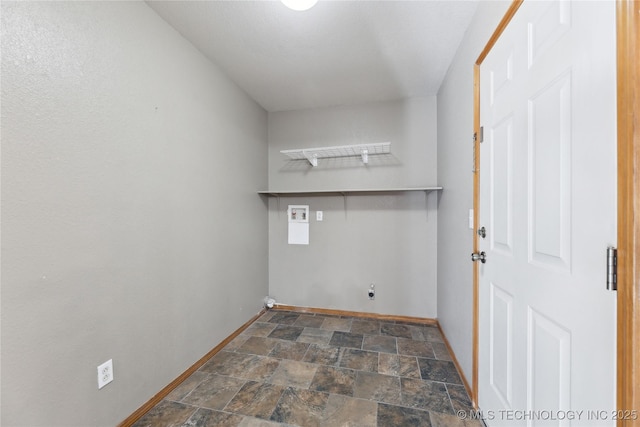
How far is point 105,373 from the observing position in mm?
1284

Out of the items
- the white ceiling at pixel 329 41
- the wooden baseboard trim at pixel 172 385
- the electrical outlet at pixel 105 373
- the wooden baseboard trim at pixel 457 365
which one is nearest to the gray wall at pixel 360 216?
the white ceiling at pixel 329 41

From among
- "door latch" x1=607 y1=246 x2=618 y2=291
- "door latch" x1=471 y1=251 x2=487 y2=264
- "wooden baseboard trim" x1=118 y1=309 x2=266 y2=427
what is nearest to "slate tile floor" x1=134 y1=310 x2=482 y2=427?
"wooden baseboard trim" x1=118 y1=309 x2=266 y2=427

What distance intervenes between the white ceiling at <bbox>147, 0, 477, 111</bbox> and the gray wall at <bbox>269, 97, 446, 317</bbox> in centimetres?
39

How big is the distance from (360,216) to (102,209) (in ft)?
7.57

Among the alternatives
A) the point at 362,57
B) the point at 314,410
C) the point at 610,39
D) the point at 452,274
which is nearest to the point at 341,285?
the point at 452,274

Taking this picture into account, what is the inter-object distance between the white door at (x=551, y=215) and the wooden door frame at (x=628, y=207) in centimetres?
3

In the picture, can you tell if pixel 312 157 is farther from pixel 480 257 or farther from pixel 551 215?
pixel 551 215

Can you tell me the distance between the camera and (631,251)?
0.58 meters

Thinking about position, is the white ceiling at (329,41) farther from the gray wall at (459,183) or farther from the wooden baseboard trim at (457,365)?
the wooden baseboard trim at (457,365)

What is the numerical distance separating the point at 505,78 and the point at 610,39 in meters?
0.61

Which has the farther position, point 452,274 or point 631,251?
point 452,274

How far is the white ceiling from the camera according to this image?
156 cm

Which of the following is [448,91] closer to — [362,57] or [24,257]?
[362,57]

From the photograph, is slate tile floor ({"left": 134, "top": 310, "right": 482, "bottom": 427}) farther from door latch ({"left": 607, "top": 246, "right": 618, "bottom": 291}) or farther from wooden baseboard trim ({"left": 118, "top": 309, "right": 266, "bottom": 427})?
door latch ({"left": 607, "top": 246, "right": 618, "bottom": 291})
